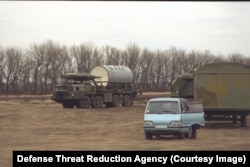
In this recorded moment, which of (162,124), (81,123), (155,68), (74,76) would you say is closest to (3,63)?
(155,68)

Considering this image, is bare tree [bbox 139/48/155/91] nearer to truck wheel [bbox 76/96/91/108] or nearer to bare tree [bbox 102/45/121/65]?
bare tree [bbox 102/45/121/65]

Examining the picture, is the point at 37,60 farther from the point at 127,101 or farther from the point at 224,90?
the point at 224,90

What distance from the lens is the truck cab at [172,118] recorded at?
55.6 feet

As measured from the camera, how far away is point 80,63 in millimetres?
87188

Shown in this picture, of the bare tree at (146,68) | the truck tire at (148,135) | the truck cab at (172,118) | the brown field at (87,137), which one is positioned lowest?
the brown field at (87,137)

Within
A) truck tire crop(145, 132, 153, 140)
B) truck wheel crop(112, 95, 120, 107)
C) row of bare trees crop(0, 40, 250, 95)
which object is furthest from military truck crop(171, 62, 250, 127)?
row of bare trees crop(0, 40, 250, 95)

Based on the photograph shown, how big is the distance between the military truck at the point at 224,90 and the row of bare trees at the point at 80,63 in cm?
5490

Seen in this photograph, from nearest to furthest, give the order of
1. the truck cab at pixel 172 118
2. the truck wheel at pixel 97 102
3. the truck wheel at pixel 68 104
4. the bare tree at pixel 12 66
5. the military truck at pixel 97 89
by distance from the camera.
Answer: the truck cab at pixel 172 118, the military truck at pixel 97 89, the truck wheel at pixel 68 104, the truck wheel at pixel 97 102, the bare tree at pixel 12 66

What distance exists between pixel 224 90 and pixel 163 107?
21.5 ft

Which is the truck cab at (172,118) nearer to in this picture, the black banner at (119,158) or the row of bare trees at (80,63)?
the black banner at (119,158)

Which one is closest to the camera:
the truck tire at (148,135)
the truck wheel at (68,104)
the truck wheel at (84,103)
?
the truck tire at (148,135)

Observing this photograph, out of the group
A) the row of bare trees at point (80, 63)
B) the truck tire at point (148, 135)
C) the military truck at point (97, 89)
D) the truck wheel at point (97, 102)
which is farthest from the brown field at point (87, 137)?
the row of bare trees at point (80, 63)

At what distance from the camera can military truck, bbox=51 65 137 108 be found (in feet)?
125

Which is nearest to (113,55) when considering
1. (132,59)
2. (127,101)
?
(132,59)
